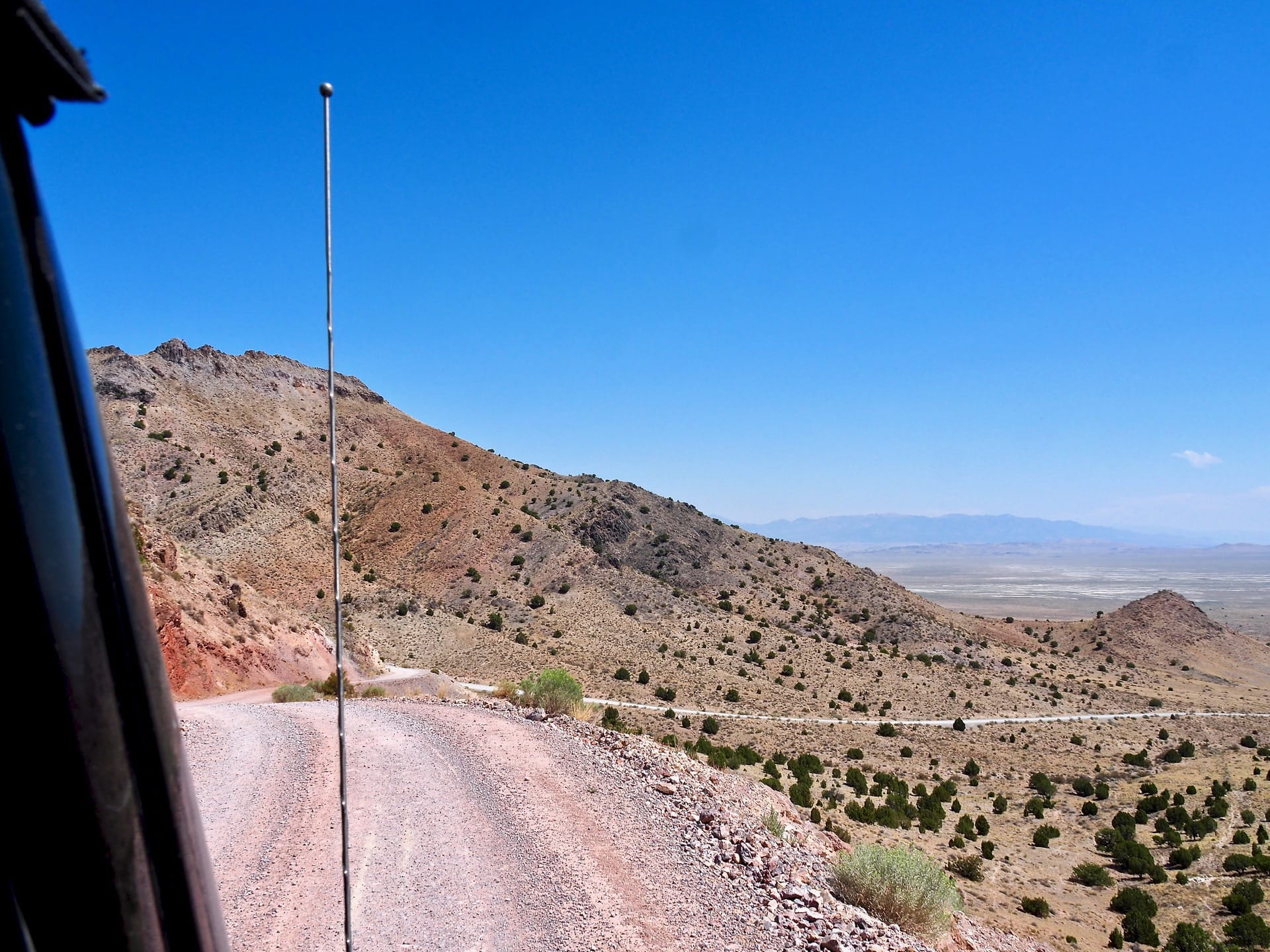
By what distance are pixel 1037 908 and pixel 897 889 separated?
1241 centimetres

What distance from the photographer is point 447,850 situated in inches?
414

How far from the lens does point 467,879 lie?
32.1 ft

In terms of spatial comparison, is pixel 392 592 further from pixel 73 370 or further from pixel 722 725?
pixel 73 370

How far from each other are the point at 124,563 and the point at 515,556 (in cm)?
6552

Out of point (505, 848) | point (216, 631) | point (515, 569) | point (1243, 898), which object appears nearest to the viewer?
point (505, 848)

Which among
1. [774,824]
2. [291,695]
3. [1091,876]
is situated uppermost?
[291,695]

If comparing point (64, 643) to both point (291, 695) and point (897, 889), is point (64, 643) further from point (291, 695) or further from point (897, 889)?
point (291, 695)

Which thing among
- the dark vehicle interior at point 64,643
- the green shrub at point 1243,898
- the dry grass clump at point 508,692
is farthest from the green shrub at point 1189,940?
the dark vehicle interior at point 64,643

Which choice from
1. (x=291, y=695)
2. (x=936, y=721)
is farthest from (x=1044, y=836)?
(x=291, y=695)

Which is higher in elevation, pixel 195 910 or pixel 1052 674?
pixel 195 910

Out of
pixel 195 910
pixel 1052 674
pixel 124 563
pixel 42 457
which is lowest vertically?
pixel 1052 674

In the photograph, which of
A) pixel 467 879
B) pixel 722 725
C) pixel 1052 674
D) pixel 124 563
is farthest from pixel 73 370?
pixel 1052 674

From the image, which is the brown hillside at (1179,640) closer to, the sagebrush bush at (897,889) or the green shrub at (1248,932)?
the green shrub at (1248,932)

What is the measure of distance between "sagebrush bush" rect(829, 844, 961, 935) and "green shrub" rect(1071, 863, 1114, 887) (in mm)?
14926
